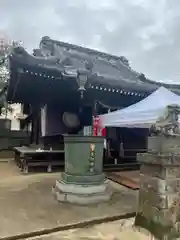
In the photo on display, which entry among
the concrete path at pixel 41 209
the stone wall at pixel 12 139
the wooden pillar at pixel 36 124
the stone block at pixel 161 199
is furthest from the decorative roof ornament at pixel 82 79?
the stone wall at pixel 12 139

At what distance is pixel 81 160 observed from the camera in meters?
4.76

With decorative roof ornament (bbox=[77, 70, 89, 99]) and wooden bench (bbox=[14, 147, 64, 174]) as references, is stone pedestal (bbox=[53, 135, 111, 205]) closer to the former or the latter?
decorative roof ornament (bbox=[77, 70, 89, 99])

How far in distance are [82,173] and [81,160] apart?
265 mm

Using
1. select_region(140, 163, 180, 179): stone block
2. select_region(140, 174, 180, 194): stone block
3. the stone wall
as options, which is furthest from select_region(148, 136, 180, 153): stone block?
the stone wall

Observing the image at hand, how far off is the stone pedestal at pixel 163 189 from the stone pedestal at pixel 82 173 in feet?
4.90

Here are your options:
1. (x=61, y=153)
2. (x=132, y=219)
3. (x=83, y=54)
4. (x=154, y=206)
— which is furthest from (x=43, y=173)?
(x=83, y=54)

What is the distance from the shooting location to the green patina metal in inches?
187

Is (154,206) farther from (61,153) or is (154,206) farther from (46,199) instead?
(61,153)

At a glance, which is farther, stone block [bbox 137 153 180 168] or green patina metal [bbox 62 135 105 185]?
green patina metal [bbox 62 135 105 185]

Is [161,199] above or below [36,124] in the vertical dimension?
below

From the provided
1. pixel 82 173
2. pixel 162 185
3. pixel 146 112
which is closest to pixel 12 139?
pixel 82 173

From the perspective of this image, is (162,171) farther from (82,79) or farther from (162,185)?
(82,79)

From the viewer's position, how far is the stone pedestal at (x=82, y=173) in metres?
4.61

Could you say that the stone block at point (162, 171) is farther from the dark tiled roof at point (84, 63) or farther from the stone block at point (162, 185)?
the dark tiled roof at point (84, 63)
